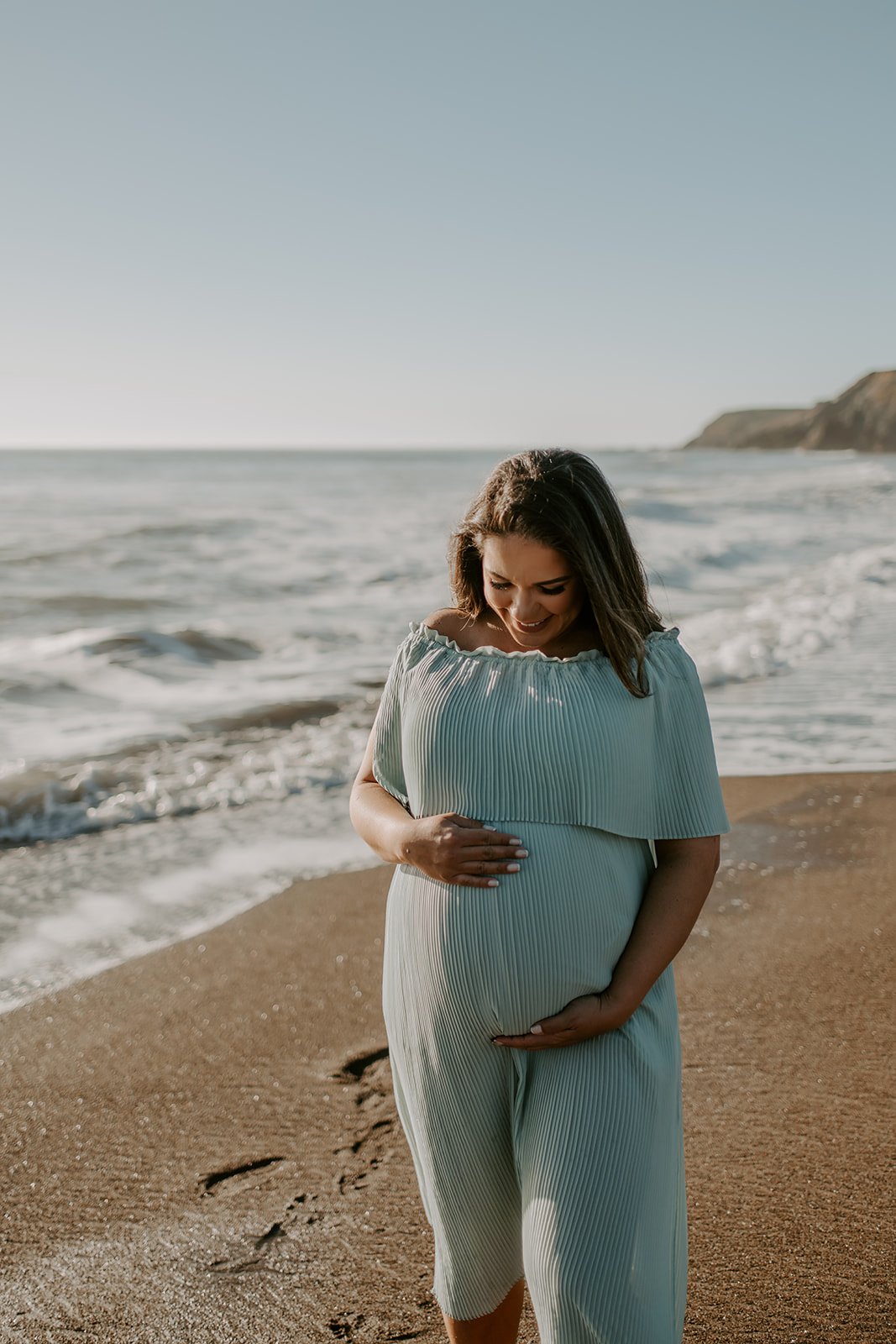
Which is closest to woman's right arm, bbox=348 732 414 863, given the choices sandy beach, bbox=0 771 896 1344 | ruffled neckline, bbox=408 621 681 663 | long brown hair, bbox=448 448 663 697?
ruffled neckline, bbox=408 621 681 663

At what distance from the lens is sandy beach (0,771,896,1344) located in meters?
2.57

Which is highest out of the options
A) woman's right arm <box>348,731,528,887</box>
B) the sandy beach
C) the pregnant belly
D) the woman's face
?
the woman's face

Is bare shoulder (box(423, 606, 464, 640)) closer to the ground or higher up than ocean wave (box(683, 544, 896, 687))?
higher up

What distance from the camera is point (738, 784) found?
6.55 metres

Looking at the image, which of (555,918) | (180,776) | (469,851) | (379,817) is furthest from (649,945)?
(180,776)

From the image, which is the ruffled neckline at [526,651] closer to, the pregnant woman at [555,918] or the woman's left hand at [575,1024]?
the pregnant woman at [555,918]

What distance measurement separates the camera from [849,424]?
100688 millimetres

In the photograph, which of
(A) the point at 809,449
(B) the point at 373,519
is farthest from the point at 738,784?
(A) the point at 809,449

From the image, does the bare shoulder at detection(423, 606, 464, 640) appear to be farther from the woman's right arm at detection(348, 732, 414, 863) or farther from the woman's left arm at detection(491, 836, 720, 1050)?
the woman's left arm at detection(491, 836, 720, 1050)

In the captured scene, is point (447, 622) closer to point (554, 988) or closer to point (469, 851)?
point (469, 851)

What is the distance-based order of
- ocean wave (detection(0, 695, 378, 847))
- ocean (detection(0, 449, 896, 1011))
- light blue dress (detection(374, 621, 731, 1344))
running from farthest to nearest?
ocean wave (detection(0, 695, 378, 847)) < ocean (detection(0, 449, 896, 1011)) < light blue dress (detection(374, 621, 731, 1344))

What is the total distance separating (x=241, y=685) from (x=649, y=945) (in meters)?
8.77

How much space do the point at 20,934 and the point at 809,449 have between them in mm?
106827

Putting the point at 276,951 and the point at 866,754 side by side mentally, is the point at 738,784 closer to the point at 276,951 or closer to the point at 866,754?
the point at 866,754
